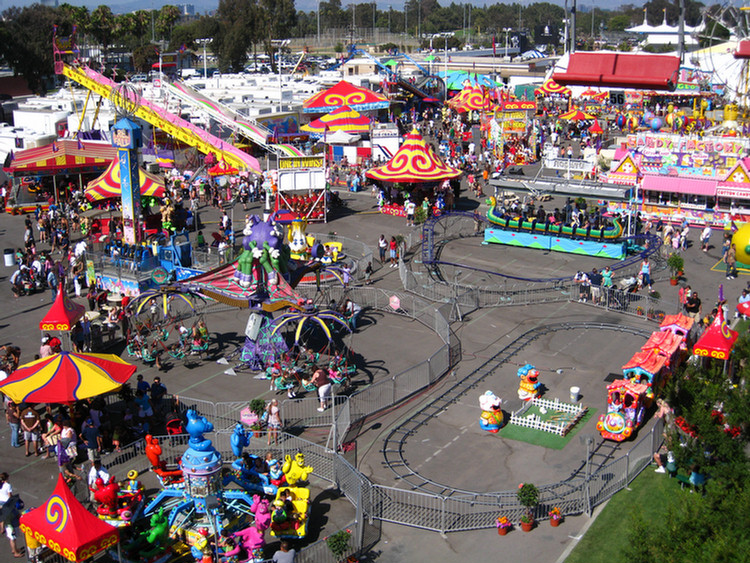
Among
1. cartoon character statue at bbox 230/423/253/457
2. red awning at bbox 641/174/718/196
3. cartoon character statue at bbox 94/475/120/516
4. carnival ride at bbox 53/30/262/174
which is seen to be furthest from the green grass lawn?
carnival ride at bbox 53/30/262/174

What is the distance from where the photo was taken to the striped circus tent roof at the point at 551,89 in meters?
81.4

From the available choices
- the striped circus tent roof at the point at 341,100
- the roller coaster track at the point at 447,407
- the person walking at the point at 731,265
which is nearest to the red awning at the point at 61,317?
the roller coaster track at the point at 447,407

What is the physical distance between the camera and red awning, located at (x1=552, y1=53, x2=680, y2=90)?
27375 millimetres

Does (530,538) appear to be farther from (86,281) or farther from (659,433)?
(86,281)

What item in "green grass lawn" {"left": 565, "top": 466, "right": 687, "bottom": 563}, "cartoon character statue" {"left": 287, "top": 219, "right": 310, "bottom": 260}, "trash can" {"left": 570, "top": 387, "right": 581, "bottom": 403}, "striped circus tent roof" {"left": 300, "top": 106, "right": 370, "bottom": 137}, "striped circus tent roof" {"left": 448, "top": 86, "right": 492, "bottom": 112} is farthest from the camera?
"striped circus tent roof" {"left": 448, "top": 86, "right": 492, "bottom": 112}

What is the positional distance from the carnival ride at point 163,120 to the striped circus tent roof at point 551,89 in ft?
136

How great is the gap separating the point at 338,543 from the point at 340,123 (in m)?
48.0

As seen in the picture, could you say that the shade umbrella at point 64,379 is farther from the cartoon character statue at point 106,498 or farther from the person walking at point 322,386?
the person walking at point 322,386

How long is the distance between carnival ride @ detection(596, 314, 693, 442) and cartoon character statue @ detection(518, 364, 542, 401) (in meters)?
1.95

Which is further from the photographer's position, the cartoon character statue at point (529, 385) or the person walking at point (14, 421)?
the cartoon character statue at point (529, 385)

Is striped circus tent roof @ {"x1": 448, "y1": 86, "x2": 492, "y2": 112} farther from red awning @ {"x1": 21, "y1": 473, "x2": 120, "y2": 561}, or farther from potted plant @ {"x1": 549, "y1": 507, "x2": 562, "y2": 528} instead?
red awning @ {"x1": 21, "y1": 473, "x2": 120, "y2": 561}

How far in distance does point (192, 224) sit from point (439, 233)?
12.0m

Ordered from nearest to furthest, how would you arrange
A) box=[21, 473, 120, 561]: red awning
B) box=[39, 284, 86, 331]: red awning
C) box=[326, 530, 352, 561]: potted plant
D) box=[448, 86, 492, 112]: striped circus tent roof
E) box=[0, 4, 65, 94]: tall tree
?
box=[21, 473, 120, 561]: red awning
box=[326, 530, 352, 561]: potted plant
box=[39, 284, 86, 331]: red awning
box=[448, 86, 492, 112]: striped circus tent roof
box=[0, 4, 65, 94]: tall tree

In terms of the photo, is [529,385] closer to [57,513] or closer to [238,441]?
[238,441]
